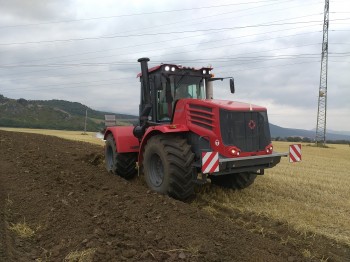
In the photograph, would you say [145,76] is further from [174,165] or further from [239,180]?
[239,180]

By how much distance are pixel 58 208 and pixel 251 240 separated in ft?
9.73

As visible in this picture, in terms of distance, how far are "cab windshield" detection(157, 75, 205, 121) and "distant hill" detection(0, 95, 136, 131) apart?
59.8 m

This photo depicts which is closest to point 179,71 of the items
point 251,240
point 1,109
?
point 251,240

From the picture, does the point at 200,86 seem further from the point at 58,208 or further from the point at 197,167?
the point at 58,208

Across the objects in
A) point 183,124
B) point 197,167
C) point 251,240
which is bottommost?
point 251,240

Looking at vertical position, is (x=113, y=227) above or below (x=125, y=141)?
below

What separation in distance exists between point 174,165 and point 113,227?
1844mm

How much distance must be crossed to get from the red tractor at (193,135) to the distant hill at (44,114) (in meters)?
59.7

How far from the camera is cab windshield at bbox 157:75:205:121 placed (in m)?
7.77

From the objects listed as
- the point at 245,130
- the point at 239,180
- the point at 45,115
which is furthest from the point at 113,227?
the point at 45,115

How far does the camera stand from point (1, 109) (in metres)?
81.1

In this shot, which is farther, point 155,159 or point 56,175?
point 56,175

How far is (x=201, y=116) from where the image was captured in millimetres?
7078

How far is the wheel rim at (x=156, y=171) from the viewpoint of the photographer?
7.37m
